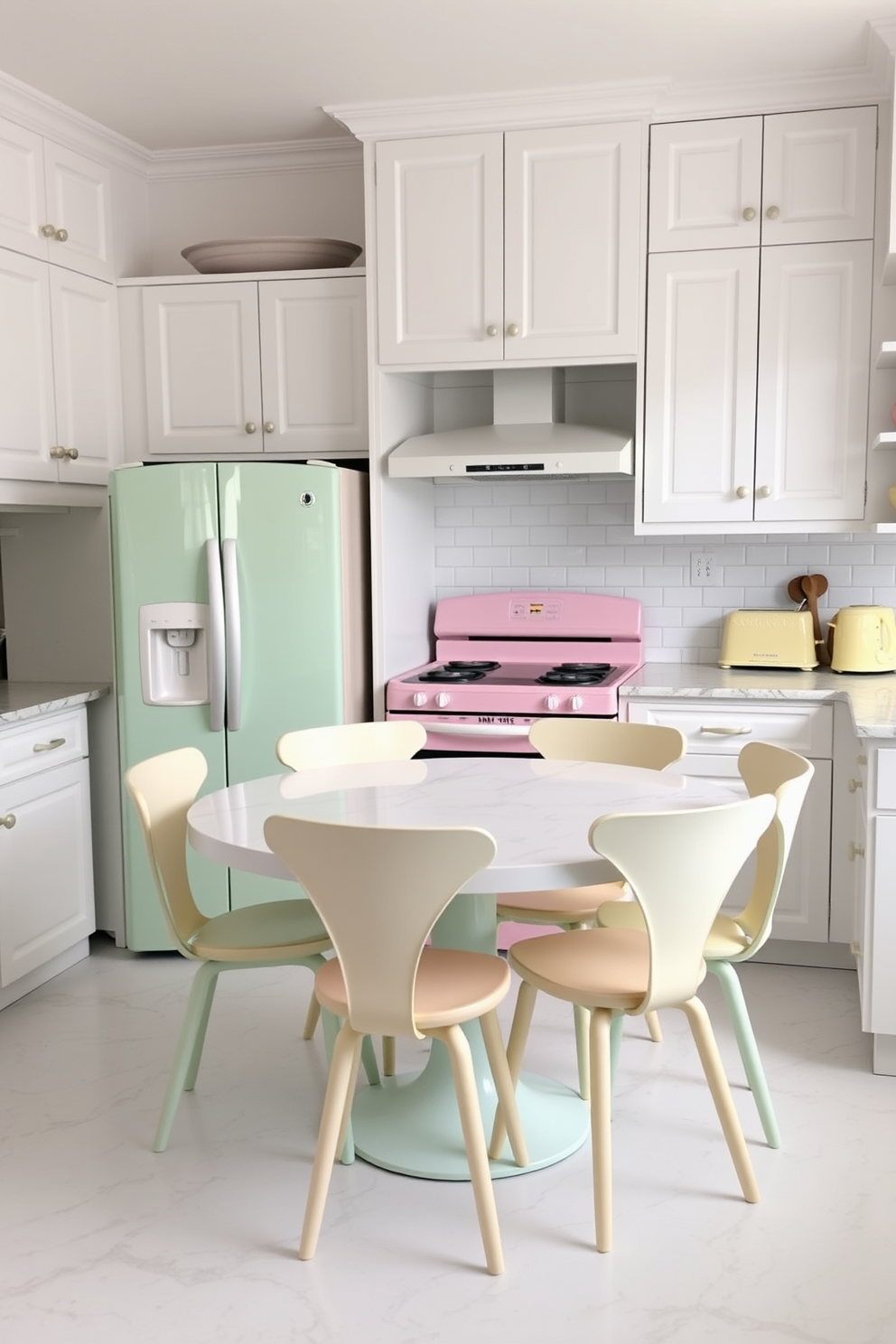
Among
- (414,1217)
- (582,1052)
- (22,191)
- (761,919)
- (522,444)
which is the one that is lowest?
(414,1217)

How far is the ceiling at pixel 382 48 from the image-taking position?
304 cm

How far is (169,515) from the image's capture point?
3699mm

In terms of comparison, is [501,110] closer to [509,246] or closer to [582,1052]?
[509,246]

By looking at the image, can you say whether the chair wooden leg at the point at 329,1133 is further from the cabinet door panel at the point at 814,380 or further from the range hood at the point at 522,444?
the cabinet door panel at the point at 814,380

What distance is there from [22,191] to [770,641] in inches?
105

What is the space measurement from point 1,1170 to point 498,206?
9.63ft

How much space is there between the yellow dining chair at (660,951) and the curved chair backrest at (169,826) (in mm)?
764

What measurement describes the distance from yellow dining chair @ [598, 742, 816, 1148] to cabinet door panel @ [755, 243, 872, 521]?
50.1 inches

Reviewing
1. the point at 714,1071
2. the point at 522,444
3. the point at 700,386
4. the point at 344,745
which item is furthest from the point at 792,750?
the point at 714,1071

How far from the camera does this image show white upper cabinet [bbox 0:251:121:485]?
3.59 metres

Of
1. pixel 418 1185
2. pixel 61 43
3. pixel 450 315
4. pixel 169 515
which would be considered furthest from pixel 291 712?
pixel 61 43

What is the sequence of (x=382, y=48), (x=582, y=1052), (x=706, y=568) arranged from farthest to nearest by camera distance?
(x=706, y=568), (x=382, y=48), (x=582, y=1052)

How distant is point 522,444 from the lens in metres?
3.89

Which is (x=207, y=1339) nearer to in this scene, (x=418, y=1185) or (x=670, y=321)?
(x=418, y=1185)
